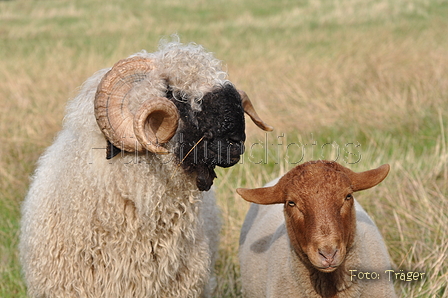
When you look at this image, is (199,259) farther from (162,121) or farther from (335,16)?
(335,16)

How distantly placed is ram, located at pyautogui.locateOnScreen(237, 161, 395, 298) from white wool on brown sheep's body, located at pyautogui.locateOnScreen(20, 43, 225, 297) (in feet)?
1.64

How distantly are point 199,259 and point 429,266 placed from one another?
1.93 metres

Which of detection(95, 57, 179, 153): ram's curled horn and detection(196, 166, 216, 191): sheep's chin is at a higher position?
detection(95, 57, 179, 153): ram's curled horn

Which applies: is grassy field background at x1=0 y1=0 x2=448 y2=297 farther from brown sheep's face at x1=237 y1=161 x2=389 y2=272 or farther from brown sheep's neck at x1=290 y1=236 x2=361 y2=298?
brown sheep's face at x1=237 y1=161 x2=389 y2=272

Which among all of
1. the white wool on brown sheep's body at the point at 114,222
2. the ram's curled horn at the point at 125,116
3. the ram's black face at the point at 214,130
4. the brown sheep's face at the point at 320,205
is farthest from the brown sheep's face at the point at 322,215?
the ram's curled horn at the point at 125,116

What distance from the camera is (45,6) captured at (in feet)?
117

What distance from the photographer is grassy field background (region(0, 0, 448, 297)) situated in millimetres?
5074

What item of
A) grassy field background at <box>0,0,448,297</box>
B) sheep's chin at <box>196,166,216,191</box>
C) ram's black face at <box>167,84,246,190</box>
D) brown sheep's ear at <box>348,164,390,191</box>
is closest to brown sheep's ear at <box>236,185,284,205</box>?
sheep's chin at <box>196,166,216,191</box>

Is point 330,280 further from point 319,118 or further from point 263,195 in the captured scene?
point 319,118

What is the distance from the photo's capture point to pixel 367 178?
3.28 metres

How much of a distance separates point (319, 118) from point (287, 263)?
16.1 feet

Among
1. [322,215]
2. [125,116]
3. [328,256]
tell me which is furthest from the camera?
[125,116]

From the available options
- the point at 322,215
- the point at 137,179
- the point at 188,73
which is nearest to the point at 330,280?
the point at 322,215

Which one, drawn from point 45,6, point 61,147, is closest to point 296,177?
point 61,147
